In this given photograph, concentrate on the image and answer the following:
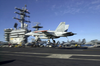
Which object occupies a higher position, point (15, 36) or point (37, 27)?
point (37, 27)

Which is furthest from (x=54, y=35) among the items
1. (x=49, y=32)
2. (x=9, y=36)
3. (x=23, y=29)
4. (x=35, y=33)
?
(x=9, y=36)

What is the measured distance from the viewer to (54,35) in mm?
29891

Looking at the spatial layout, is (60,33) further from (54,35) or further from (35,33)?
(35,33)

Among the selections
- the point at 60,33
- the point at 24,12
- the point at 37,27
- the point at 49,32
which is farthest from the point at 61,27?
the point at 24,12

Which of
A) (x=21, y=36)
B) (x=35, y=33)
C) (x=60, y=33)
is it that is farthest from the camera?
(x=21, y=36)

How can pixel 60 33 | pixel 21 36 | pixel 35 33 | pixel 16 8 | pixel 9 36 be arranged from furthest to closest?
pixel 9 36, pixel 21 36, pixel 16 8, pixel 35 33, pixel 60 33

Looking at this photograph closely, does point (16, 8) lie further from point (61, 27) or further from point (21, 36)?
point (61, 27)

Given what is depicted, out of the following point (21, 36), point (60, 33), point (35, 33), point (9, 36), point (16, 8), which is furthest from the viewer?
point (9, 36)

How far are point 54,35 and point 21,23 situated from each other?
79544mm

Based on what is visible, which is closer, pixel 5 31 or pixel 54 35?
pixel 54 35

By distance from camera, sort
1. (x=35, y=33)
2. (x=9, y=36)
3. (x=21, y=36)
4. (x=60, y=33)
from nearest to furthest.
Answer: (x=60, y=33) < (x=35, y=33) < (x=21, y=36) < (x=9, y=36)

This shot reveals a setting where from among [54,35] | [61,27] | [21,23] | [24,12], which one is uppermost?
[24,12]

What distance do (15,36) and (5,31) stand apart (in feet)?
77.1

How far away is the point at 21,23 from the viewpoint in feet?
328
